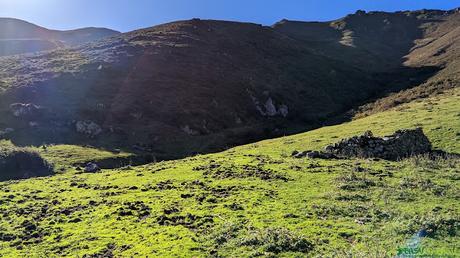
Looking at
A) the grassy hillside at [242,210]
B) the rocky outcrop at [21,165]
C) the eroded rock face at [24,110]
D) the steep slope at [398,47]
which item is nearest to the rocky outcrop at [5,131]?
the eroded rock face at [24,110]

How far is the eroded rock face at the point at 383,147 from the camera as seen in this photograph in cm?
3316

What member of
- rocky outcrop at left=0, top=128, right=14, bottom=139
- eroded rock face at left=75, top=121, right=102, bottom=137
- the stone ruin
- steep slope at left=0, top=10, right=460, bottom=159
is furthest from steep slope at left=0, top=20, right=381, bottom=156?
the stone ruin

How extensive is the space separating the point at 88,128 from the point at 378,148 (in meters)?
35.1

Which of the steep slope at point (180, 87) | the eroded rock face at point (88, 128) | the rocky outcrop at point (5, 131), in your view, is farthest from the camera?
the steep slope at point (180, 87)

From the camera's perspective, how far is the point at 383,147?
33344mm

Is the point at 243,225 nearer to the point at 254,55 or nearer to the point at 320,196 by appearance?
the point at 320,196

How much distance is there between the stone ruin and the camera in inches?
1302

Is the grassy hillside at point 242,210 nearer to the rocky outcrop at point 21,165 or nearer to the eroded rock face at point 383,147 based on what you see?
the eroded rock face at point 383,147

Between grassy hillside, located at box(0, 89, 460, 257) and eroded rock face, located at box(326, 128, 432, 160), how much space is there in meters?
2.63

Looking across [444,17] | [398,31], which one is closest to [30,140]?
[398,31]

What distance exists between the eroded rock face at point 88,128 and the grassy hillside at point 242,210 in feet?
69.7

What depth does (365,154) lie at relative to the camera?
3300 centimetres

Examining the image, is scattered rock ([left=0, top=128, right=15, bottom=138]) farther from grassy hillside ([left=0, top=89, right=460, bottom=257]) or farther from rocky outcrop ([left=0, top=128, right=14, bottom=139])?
grassy hillside ([left=0, top=89, right=460, bottom=257])

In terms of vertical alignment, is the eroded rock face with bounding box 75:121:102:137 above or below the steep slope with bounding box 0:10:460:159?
below
